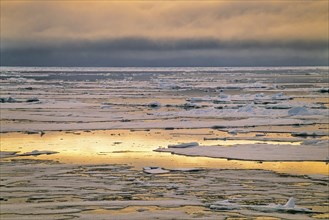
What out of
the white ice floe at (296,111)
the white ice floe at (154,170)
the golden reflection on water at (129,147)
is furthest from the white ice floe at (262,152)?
the white ice floe at (296,111)

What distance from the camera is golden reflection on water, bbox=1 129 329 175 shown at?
1099cm

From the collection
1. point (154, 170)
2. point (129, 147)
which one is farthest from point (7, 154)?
point (154, 170)

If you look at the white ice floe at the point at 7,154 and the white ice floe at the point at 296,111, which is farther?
the white ice floe at the point at 296,111

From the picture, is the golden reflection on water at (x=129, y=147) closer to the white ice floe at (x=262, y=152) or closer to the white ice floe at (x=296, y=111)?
the white ice floe at (x=262, y=152)

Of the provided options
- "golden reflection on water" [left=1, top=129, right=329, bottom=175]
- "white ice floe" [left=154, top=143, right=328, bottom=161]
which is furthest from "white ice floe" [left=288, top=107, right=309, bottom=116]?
"white ice floe" [left=154, top=143, right=328, bottom=161]

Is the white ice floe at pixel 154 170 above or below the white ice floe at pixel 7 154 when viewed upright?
below

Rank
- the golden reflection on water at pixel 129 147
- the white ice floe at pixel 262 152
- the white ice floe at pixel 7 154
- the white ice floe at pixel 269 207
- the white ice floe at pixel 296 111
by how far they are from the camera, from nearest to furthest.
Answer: the white ice floe at pixel 269 207, the golden reflection on water at pixel 129 147, the white ice floe at pixel 262 152, the white ice floe at pixel 7 154, the white ice floe at pixel 296 111

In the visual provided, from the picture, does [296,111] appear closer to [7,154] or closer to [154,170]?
[154,170]

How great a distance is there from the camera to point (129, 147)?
13.4 metres

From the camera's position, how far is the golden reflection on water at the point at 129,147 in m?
11.0

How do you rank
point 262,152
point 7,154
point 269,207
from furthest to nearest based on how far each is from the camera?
1. point 262,152
2. point 7,154
3. point 269,207

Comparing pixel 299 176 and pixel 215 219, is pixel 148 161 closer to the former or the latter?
pixel 299 176

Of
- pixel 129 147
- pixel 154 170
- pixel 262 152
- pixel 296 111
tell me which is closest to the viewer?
pixel 154 170

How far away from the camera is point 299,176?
9.80m
